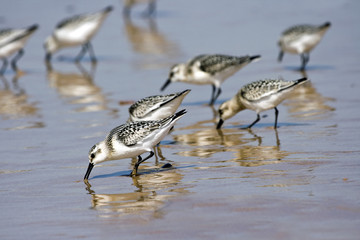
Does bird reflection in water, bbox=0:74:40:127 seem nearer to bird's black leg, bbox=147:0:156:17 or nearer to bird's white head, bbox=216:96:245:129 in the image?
bird's white head, bbox=216:96:245:129

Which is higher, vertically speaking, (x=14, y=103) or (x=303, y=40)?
(x=303, y=40)


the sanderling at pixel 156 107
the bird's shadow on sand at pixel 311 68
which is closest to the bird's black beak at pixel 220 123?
the sanderling at pixel 156 107

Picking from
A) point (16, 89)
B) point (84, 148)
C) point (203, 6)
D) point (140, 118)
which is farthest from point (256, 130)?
point (203, 6)

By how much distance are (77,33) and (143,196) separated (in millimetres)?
11948

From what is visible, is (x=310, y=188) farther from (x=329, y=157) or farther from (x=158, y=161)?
(x=158, y=161)

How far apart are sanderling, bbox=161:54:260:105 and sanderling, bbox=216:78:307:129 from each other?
5.70ft

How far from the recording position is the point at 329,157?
26.3 ft

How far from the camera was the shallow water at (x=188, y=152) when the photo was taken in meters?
6.09

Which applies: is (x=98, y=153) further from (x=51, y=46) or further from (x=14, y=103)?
(x=51, y=46)

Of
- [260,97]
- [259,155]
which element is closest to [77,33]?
[260,97]

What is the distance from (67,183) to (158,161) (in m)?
1.38

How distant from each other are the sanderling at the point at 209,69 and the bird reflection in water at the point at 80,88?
1358mm

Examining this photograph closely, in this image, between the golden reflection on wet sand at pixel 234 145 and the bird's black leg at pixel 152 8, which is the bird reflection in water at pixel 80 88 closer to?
the golden reflection on wet sand at pixel 234 145

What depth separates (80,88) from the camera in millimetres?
14484
